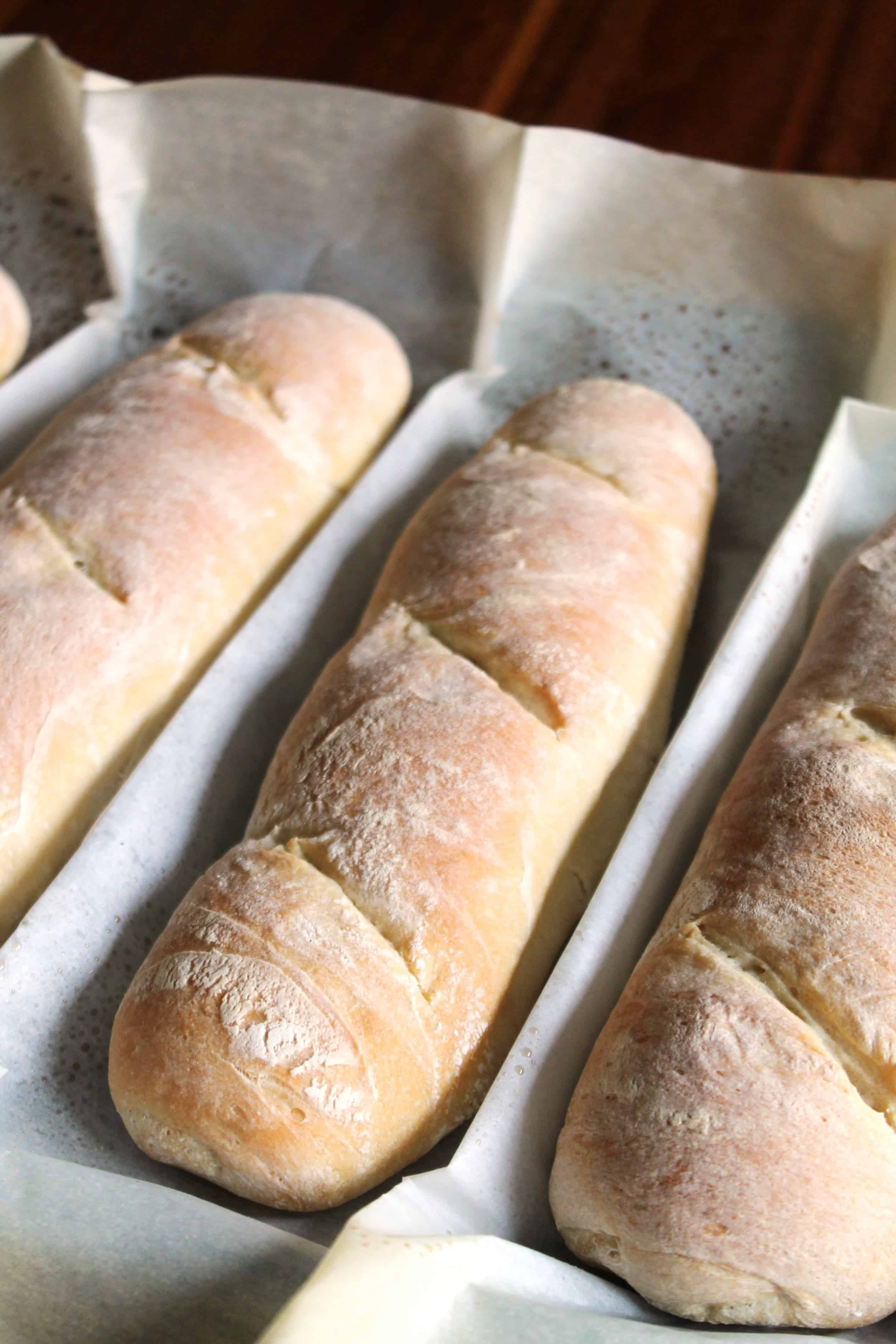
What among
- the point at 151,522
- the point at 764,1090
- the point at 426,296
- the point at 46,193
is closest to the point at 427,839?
the point at 764,1090

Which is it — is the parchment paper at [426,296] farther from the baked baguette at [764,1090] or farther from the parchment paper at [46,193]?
the baked baguette at [764,1090]

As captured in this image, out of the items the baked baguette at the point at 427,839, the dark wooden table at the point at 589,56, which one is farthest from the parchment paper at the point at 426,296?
the dark wooden table at the point at 589,56

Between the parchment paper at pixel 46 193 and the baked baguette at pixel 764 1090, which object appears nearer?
the baked baguette at pixel 764 1090

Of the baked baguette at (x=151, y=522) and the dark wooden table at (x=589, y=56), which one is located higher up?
the dark wooden table at (x=589, y=56)

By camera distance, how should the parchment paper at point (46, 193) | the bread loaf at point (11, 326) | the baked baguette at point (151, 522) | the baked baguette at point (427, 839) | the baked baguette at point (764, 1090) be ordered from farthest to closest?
the parchment paper at point (46, 193)
the bread loaf at point (11, 326)
the baked baguette at point (151, 522)
the baked baguette at point (427, 839)
the baked baguette at point (764, 1090)

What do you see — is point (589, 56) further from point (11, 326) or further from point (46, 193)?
point (11, 326)

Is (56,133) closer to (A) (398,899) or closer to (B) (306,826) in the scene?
(B) (306,826)
